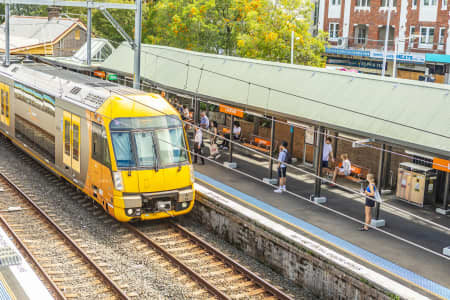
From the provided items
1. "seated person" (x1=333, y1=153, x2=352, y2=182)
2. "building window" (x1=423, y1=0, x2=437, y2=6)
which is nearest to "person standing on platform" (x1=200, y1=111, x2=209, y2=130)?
"seated person" (x1=333, y1=153, x2=352, y2=182)

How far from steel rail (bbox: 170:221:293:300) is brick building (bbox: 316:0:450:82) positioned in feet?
84.2

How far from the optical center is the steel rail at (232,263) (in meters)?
12.3

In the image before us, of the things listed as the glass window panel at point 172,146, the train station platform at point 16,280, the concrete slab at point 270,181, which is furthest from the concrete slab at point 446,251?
the train station platform at point 16,280

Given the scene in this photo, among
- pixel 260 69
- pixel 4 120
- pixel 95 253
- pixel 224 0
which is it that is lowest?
pixel 95 253

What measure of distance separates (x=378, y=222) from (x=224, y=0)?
2089 centimetres

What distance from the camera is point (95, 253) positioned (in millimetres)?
14422

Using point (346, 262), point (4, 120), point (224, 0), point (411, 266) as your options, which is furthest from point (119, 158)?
point (224, 0)

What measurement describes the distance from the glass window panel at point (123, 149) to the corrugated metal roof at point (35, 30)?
135 feet

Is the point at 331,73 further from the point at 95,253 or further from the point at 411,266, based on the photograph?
the point at 95,253

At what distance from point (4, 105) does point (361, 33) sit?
3057 cm

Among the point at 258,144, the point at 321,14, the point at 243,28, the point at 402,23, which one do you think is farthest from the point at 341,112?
the point at 321,14

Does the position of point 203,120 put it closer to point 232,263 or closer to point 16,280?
point 232,263

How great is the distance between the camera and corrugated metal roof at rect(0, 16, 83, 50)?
5569cm

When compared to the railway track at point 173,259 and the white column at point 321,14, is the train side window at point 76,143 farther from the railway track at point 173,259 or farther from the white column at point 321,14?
the white column at point 321,14
